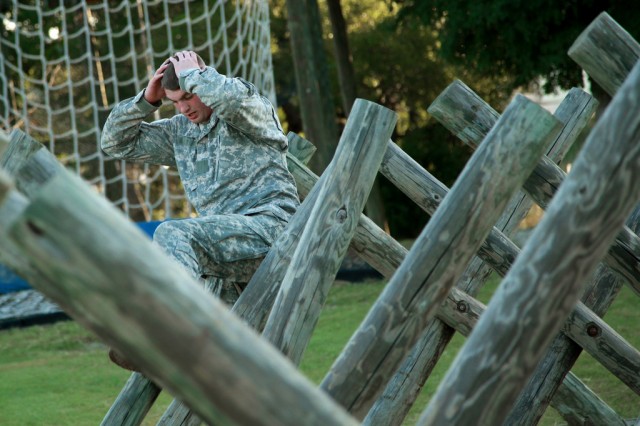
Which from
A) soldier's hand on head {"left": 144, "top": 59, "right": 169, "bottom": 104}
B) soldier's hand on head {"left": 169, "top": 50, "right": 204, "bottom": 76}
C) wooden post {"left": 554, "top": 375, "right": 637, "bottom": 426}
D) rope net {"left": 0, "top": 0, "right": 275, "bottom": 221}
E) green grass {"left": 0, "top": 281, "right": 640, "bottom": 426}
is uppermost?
soldier's hand on head {"left": 169, "top": 50, "right": 204, "bottom": 76}

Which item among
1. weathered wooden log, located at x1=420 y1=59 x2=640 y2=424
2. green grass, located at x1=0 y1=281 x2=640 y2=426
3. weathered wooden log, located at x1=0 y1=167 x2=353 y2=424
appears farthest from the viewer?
green grass, located at x1=0 y1=281 x2=640 y2=426

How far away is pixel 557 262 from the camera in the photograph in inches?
93.6

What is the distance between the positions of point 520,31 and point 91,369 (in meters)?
6.82

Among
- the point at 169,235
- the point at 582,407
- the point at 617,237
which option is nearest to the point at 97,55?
the point at 582,407

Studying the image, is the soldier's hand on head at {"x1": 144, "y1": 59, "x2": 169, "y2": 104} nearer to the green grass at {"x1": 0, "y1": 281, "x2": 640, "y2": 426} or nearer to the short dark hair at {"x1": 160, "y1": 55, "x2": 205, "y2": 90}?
the short dark hair at {"x1": 160, "y1": 55, "x2": 205, "y2": 90}

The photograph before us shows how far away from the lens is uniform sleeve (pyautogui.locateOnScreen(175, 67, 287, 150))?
13.8 feet

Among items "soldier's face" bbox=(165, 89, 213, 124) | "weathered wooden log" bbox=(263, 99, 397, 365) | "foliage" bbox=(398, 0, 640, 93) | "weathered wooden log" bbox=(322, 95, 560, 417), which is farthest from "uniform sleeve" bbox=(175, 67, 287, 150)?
"foliage" bbox=(398, 0, 640, 93)

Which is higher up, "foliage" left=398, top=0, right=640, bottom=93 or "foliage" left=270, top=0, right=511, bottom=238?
"foliage" left=398, top=0, right=640, bottom=93

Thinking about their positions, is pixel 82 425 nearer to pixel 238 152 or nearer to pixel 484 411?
pixel 238 152

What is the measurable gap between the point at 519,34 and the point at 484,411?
35.0ft

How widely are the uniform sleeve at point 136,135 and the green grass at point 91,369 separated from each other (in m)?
2.24

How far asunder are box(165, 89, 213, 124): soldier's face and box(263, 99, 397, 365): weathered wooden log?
1.08m

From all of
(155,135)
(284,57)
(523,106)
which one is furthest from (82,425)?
(284,57)

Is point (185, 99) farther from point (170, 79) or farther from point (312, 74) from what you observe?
point (312, 74)
